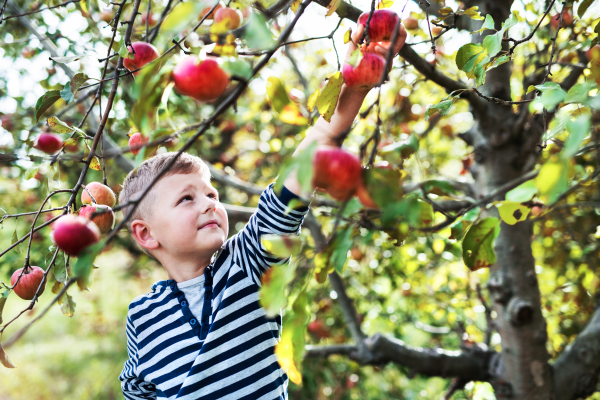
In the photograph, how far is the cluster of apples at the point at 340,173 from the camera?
1.40 ft

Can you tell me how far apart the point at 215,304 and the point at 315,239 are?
853 millimetres

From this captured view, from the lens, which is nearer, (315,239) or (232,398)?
(232,398)

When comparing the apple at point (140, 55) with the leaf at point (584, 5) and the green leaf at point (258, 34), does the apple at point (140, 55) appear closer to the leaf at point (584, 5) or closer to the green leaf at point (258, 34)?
the green leaf at point (258, 34)

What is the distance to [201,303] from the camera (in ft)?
3.02

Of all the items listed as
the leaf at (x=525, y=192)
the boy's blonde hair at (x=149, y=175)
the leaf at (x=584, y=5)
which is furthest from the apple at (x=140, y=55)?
the leaf at (x=584, y=5)

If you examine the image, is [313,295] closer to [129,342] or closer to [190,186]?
[129,342]

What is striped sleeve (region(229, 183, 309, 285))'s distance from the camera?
0.77 meters

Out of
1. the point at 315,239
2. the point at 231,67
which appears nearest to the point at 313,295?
the point at 315,239

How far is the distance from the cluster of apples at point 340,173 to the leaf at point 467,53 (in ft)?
1.25

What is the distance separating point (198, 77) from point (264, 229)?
1.24 feet

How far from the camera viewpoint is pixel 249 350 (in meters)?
0.86

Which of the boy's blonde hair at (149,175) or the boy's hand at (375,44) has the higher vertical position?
the boy's blonde hair at (149,175)

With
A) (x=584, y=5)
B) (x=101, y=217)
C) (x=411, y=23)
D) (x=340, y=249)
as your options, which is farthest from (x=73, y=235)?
(x=411, y=23)

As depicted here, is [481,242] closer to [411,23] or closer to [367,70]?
[367,70]
